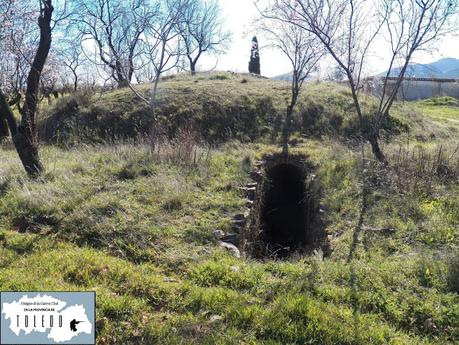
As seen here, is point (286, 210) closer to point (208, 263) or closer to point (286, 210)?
point (286, 210)

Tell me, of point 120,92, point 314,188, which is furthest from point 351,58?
point 120,92

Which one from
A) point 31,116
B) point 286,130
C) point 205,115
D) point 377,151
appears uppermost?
point 31,116

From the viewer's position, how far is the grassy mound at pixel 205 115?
13.8 meters

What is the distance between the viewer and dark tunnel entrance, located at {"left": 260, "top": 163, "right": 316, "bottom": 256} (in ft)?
28.5

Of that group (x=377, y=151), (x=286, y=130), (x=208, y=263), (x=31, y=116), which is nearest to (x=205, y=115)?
(x=286, y=130)

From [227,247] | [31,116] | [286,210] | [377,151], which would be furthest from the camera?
[286,210]

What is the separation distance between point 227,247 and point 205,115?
937 centimetres

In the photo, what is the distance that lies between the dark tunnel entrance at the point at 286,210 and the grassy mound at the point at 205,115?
2654 millimetres

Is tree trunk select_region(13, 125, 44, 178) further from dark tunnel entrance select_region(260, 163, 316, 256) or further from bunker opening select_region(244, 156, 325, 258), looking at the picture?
dark tunnel entrance select_region(260, 163, 316, 256)

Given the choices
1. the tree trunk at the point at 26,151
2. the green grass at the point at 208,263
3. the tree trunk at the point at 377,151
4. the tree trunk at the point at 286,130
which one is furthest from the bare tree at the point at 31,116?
the tree trunk at the point at 377,151

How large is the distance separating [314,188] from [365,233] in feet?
8.90

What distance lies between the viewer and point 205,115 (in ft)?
47.3

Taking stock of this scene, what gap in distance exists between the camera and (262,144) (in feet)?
41.6

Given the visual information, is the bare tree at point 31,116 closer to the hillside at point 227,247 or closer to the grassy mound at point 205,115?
the hillside at point 227,247
